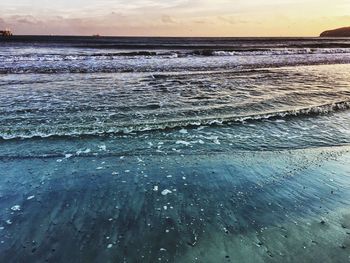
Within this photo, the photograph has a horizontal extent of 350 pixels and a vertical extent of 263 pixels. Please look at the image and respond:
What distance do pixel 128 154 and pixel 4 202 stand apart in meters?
3.20

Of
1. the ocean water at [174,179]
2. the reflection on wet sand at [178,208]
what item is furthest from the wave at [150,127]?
the reflection on wet sand at [178,208]

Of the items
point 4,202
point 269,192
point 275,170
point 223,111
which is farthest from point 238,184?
point 223,111

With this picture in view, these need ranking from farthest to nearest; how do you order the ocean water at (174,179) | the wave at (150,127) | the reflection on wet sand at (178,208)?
the wave at (150,127), the ocean water at (174,179), the reflection on wet sand at (178,208)

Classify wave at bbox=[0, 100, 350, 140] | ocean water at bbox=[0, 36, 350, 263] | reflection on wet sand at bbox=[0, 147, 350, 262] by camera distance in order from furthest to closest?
wave at bbox=[0, 100, 350, 140] < ocean water at bbox=[0, 36, 350, 263] < reflection on wet sand at bbox=[0, 147, 350, 262]

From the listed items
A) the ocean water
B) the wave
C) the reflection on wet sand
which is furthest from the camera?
the wave

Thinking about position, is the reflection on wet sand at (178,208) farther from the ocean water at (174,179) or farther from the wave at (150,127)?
the wave at (150,127)

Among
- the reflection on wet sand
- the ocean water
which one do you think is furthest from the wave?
the reflection on wet sand

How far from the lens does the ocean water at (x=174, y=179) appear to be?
5254 mm

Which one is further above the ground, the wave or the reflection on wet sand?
the wave

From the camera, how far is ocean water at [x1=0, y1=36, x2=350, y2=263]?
5.25 m

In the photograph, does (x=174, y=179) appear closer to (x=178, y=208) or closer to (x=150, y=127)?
(x=178, y=208)

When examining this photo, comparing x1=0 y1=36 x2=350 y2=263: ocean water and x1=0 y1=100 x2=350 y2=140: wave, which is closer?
x1=0 y1=36 x2=350 y2=263: ocean water

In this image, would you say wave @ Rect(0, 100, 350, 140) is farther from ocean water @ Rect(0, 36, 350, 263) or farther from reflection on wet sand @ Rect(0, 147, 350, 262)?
reflection on wet sand @ Rect(0, 147, 350, 262)

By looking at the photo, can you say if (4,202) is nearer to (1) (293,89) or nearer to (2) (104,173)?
(2) (104,173)
